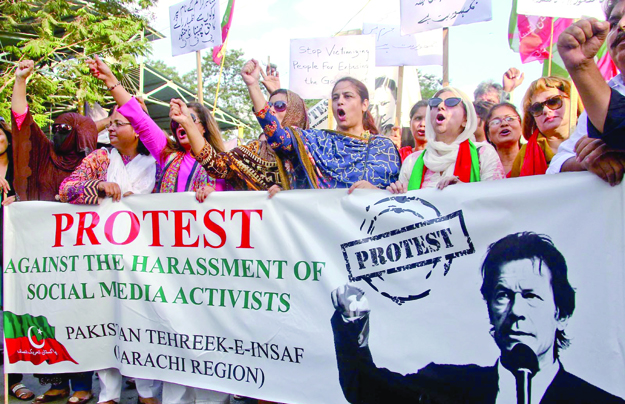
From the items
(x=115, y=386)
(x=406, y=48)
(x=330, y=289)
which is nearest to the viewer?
(x=330, y=289)

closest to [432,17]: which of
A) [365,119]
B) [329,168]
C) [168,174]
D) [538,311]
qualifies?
[365,119]

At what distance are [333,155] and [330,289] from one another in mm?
746

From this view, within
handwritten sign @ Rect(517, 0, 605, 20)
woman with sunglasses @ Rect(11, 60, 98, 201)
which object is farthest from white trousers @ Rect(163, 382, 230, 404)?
handwritten sign @ Rect(517, 0, 605, 20)

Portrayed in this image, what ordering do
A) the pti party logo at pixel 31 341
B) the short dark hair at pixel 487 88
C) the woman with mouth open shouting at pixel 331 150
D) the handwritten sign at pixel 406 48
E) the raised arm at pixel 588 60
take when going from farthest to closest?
1. the handwritten sign at pixel 406 48
2. the short dark hair at pixel 487 88
3. the pti party logo at pixel 31 341
4. the woman with mouth open shouting at pixel 331 150
5. the raised arm at pixel 588 60

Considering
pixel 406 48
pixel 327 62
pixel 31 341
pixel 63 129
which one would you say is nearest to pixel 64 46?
pixel 327 62

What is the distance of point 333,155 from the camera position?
2.73 m

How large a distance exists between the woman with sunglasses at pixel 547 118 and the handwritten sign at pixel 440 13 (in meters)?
1.92

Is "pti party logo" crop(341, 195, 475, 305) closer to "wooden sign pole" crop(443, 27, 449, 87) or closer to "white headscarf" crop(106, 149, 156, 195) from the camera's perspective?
"white headscarf" crop(106, 149, 156, 195)

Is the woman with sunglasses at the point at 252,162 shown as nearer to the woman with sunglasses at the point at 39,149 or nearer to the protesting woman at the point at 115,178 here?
the protesting woman at the point at 115,178

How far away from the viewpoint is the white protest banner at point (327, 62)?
17.5 feet

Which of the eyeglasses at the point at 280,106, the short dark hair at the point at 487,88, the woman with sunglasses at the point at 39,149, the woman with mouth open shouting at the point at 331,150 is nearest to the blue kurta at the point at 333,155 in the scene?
the woman with mouth open shouting at the point at 331,150

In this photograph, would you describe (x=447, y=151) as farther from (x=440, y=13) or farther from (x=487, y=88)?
(x=440, y=13)

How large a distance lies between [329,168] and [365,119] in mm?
486

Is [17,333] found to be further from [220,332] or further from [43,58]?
[43,58]
